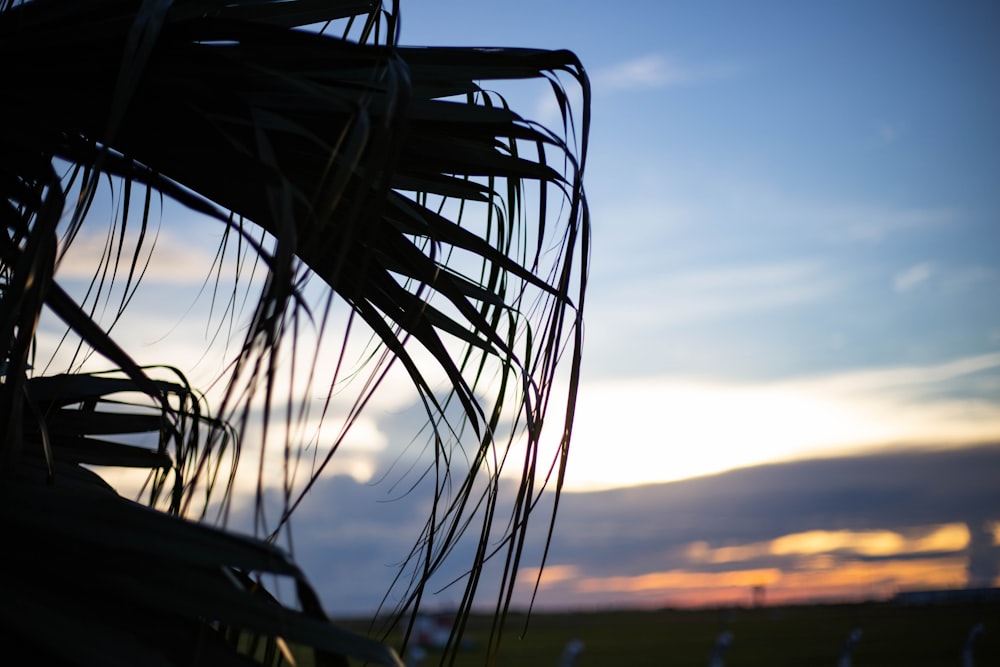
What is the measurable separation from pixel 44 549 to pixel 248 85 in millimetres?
713

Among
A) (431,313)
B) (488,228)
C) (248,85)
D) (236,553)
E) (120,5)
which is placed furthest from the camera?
(488,228)

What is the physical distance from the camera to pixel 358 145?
111cm

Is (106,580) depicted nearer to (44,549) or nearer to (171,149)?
(44,549)

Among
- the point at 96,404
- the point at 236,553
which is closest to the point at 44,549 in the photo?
the point at 236,553

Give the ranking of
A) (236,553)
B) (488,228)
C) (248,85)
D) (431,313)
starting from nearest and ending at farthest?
(236,553)
(248,85)
(431,313)
(488,228)

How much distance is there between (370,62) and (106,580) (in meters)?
0.84

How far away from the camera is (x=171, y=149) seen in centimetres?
147

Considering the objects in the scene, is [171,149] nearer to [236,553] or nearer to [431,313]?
[431,313]

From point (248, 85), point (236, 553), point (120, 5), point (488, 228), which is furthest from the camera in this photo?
point (488, 228)

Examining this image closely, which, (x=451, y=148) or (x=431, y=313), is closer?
(x=451, y=148)

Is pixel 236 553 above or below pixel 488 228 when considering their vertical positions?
below

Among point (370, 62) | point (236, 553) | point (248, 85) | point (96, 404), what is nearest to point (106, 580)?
point (236, 553)

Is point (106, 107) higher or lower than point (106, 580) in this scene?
higher

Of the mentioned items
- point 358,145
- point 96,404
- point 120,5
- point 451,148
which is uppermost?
point 120,5
